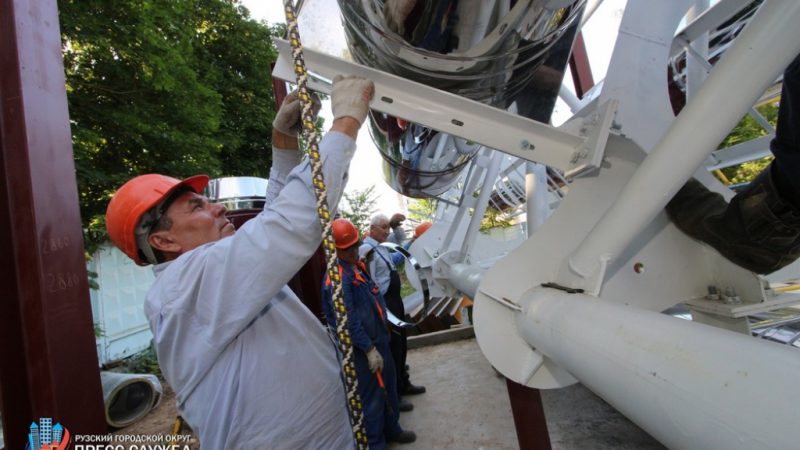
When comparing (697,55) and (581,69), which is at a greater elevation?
(581,69)

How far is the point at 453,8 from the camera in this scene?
1223 millimetres

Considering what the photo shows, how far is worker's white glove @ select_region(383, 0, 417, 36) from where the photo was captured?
1.24m

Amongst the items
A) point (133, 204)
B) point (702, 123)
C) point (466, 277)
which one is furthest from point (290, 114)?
point (466, 277)

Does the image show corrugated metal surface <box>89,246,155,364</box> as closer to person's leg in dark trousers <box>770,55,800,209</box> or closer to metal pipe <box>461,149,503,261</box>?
metal pipe <box>461,149,503,261</box>

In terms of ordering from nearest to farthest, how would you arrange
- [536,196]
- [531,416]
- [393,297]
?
[531,416]
[536,196]
[393,297]

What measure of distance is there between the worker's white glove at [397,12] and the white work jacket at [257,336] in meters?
0.51

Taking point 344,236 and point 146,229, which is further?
point 344,236

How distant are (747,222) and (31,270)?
3039mm

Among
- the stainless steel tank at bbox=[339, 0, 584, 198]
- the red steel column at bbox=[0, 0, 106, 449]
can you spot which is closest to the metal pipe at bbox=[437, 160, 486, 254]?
the stainless steel tank at bbox=[339, 0, 584, 198]

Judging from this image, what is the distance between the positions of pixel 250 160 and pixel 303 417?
937 cm

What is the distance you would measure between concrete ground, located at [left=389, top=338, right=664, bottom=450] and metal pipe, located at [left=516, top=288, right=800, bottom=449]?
2.46m

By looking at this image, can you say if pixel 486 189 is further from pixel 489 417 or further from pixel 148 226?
pixel 148 226

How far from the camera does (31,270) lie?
2.01m

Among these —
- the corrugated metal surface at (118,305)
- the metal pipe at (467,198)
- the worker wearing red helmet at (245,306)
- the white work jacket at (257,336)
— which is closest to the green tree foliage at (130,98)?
the corrugated metal surface at (118,305)
